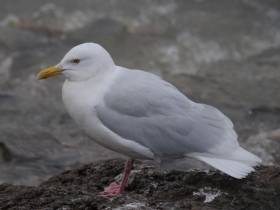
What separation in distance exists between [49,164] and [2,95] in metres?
Answer: 2.36

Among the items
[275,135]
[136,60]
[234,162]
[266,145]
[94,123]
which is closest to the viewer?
[234,162]

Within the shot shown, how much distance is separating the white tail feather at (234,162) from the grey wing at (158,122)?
0.05m

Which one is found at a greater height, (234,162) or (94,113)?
(94,113)

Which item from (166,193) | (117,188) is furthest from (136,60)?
(166,193)

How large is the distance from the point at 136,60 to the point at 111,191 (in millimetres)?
6488

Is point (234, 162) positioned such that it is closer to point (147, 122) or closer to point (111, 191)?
point (147, 122)

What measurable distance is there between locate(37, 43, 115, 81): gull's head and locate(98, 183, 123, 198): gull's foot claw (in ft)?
3.22

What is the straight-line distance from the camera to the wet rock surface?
14.6 ft

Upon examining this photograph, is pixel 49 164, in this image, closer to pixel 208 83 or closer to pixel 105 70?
pixel 105 70

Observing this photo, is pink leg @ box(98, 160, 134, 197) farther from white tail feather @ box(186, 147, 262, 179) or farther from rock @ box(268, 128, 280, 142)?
rock @ box(268, 128, 280, 142)

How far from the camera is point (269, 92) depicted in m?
9.77

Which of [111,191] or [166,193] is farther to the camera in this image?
[111,191]

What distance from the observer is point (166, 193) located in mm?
4750

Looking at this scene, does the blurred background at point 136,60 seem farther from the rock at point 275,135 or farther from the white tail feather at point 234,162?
the white tail feather at point 234,162
